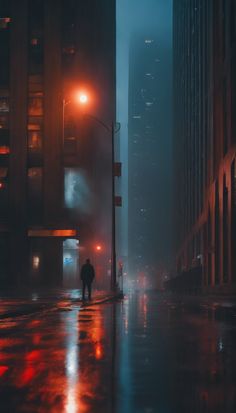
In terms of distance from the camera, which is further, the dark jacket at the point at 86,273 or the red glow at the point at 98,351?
the dark jacket at the point at 86,273

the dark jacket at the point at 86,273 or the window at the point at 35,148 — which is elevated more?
the window at the point at 35,148

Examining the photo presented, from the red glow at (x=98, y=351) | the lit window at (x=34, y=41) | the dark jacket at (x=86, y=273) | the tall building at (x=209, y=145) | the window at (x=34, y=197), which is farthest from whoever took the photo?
the tall building at (x=209, y=145)

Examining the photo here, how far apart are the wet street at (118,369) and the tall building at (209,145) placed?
38752 millimetres

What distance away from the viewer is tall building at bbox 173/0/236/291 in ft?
192

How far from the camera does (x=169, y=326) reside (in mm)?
15398

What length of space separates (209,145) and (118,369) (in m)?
67.9

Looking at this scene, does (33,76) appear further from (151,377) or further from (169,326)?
(151,377)

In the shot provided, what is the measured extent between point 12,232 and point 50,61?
14887 millimetres

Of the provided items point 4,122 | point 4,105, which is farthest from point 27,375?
point 4,105

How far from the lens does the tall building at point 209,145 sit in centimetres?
5859

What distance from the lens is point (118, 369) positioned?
28.3ft

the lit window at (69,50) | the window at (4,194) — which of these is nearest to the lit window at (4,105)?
the window at (4,194)

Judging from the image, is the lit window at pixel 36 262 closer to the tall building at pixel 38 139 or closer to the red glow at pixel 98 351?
the tall building at pixel 38 139

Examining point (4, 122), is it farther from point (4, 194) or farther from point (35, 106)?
point (4, 194)
